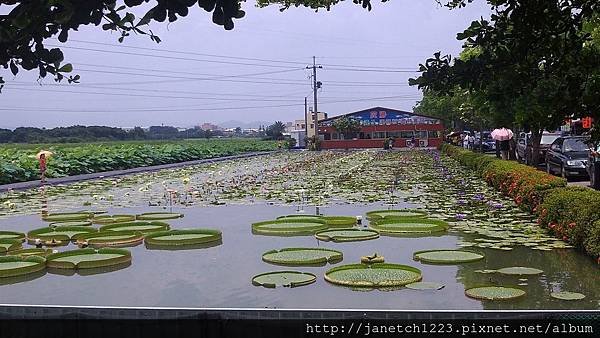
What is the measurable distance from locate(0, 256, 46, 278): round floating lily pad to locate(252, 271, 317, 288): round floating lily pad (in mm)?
2936

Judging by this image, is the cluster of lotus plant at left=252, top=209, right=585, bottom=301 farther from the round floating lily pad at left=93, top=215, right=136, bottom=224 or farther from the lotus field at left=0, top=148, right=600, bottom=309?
the round floating lily pad at left=93, top=215, right=136, bottom=224

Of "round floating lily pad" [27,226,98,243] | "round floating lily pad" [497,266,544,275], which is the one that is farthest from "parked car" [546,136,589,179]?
"round floating lily pad" [27,226,98,243]

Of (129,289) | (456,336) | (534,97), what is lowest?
(129,289)

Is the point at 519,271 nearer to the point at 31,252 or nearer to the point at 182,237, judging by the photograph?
the point at 182,237

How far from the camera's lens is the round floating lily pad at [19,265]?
784 cm

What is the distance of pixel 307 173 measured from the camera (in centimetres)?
2558

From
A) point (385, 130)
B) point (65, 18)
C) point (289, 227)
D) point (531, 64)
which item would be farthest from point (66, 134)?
point (65, 18)

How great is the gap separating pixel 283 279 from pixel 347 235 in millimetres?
2996

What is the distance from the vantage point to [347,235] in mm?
9906

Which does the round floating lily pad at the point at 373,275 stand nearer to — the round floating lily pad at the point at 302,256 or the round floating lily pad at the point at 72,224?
the round floating lily pad at the point at 302,256

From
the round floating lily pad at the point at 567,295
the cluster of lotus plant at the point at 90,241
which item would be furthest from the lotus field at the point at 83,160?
the round floating lily pad at the point at 567,295

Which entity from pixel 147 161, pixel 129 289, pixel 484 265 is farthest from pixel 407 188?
pixel 147 161

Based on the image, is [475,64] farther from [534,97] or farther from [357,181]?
[357,181]

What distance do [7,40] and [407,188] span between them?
16.4 m
